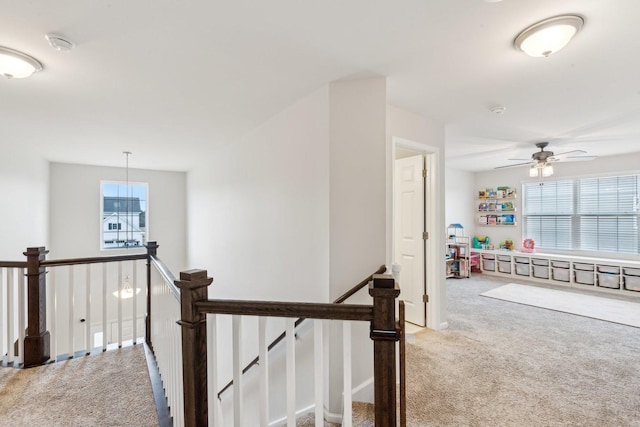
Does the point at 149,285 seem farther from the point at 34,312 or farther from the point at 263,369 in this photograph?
the point at 263,369

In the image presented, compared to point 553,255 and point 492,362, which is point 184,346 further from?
point 553,255

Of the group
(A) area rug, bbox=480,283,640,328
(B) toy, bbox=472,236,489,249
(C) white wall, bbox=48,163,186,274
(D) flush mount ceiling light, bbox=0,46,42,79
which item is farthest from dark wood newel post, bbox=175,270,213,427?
(B) toy, bbox=472,236,489,249

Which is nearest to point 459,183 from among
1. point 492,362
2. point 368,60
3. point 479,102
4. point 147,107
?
point 479,102

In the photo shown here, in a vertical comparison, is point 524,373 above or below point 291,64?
below

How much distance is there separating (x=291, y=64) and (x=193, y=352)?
1854 millimetres

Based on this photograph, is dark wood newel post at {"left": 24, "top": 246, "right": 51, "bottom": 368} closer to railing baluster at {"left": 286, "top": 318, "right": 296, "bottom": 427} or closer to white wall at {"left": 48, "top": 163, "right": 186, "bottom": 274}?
railing baluster at {"left": 286, "top": 318, "right": 296, "bottom": 427}

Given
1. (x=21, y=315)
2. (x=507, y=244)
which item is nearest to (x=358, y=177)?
(x=21, y=315)

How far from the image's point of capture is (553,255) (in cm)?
589

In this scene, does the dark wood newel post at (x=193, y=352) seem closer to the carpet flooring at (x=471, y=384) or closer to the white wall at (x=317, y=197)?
the carpet flooring at (x=471, y=384)

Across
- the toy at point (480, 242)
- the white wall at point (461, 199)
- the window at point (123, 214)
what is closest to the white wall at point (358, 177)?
the white wall at point (461, 199)

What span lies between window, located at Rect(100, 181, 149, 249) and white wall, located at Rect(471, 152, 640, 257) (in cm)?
769

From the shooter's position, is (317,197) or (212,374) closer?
(212,374)

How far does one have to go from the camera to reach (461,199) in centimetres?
693

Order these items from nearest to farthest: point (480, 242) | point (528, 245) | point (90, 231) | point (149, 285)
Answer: point (149, 285), point (90, 231), point (528, 245), point (480, 242)
